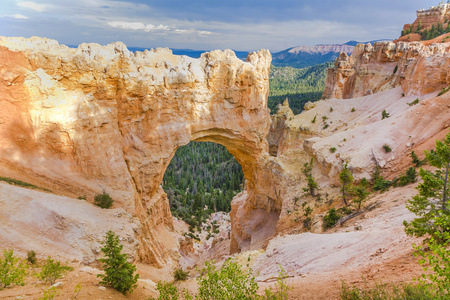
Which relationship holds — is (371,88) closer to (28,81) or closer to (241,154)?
(241,154)

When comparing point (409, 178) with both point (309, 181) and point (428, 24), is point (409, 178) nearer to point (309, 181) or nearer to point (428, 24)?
point (309, 181)

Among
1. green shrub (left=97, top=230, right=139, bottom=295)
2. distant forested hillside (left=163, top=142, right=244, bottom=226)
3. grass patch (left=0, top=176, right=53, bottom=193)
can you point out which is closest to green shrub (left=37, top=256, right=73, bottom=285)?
green shrub (left=97, top=230, right=139, bottom=295)

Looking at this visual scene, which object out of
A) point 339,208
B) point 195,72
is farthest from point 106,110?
point 339,208

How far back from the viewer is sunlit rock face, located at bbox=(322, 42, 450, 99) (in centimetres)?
3369

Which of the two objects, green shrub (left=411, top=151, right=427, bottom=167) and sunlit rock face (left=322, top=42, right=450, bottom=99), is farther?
sunlit rock face (left=322, top=42, right=450, bottom=99)

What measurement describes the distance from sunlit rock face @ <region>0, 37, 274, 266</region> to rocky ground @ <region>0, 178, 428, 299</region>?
10.3 ft

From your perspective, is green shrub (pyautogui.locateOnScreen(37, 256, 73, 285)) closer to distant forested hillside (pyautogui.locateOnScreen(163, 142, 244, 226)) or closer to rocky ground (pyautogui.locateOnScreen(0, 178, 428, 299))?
rocky ground (pyautogui.locateOnScreen(0, 178, 428, 299))

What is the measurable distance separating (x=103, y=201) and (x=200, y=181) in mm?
47663

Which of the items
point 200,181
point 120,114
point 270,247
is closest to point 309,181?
point 270,247

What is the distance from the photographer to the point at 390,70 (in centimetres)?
5612

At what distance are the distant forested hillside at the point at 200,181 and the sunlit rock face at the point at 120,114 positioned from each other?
21.6 metres

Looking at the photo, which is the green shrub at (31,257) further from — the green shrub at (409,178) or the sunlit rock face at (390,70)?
the sunlit rock face at (390,70)

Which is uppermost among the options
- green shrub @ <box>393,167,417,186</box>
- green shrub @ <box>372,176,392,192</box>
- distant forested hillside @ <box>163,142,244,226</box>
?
green shrub @ <box>393,167,417,186</box>

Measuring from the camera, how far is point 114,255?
11.1 m
